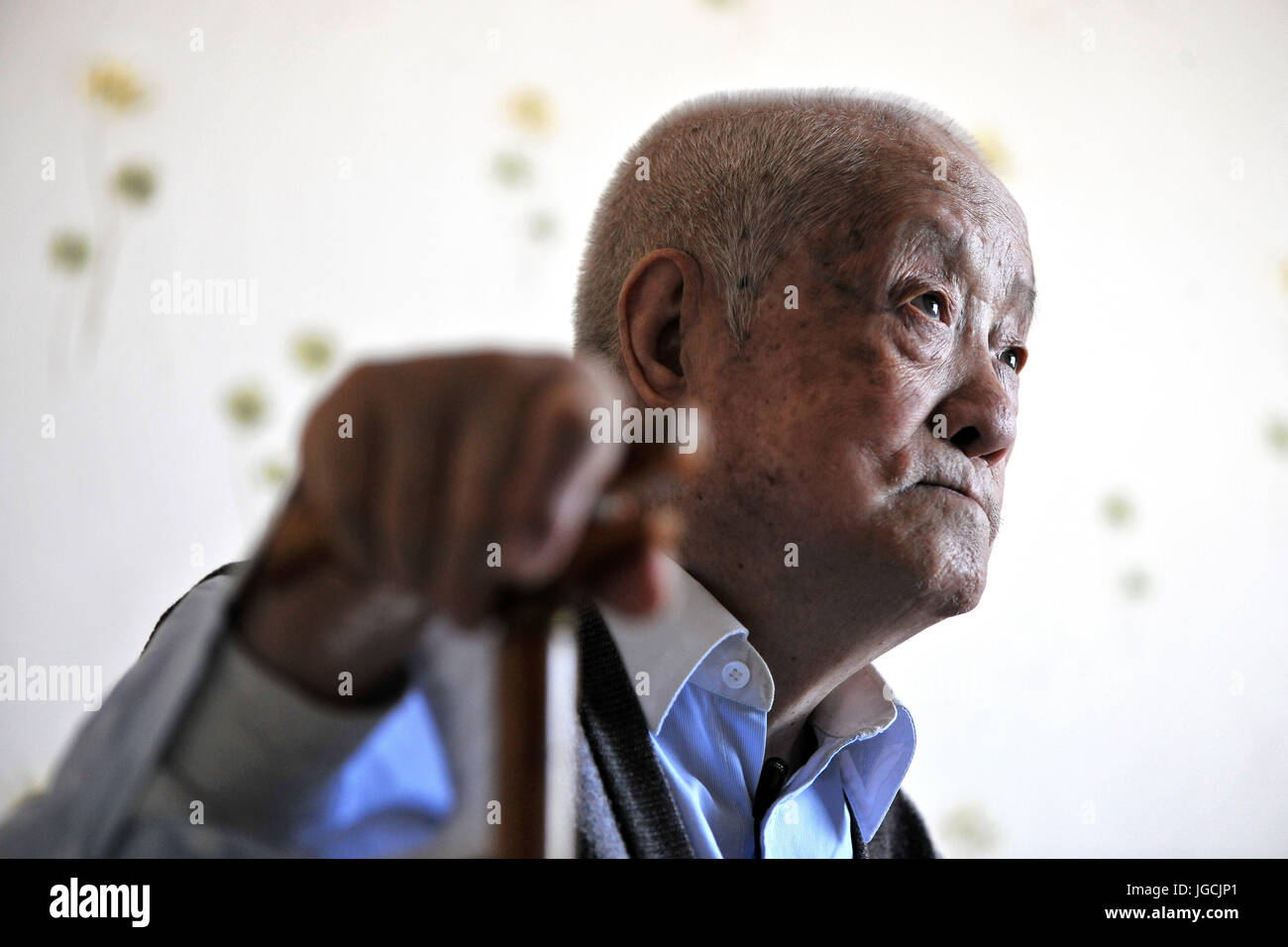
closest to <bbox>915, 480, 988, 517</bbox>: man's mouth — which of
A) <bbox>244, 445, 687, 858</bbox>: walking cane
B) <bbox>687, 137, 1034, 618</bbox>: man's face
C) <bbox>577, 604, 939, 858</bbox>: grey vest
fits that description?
<bbox>687, 137, 1034, 618</bbox>: man's face

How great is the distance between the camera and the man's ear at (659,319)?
687mm

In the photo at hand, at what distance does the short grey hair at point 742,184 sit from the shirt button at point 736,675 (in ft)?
0.76

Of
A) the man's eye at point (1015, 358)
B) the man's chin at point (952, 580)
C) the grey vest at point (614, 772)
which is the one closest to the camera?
the grey vest at point (614, 772)

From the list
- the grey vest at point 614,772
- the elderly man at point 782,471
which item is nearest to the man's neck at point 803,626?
the elderly man at point 782,471

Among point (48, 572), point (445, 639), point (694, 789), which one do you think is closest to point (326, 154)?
point (48, 572)

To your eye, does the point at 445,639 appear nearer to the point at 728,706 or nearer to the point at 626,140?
the point at 728,706

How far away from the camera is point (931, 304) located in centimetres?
69

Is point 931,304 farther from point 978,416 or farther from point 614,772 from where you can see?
point 614,772

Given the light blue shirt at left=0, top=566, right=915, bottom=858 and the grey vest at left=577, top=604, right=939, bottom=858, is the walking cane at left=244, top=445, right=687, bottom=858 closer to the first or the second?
the light blue shirt at left=0, top=566, right=915, bottom=858

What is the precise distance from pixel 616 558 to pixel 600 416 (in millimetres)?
37

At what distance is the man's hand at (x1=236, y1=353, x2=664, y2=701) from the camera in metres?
0.23

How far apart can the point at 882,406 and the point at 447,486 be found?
1.50ft

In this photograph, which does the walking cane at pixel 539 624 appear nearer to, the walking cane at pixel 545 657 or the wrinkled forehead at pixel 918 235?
the walking cane at pixel 545 657
